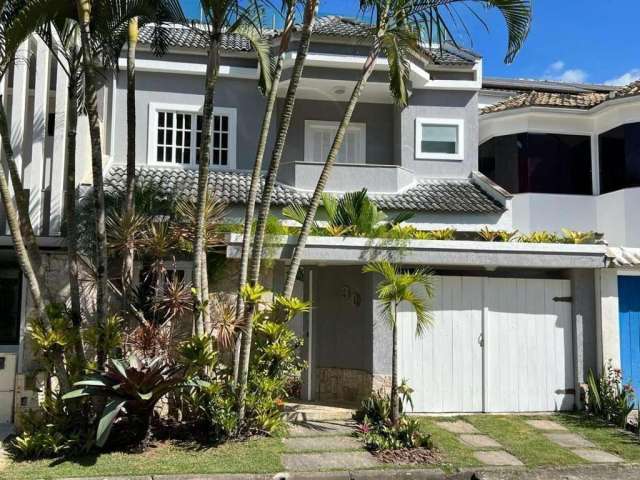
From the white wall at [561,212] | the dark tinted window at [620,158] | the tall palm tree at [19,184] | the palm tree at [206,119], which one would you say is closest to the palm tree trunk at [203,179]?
the palm tree at [206,119]

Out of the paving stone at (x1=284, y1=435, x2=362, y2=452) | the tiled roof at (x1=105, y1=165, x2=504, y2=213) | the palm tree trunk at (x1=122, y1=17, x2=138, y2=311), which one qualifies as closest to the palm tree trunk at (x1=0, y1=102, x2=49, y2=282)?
the palm tree trunk at (x1=122, y1=17, x2=138, y2=311)

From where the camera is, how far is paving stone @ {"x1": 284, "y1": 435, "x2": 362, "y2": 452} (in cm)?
793

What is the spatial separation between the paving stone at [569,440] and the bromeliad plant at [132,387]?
5.68 m

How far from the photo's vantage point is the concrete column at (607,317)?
10133 mm

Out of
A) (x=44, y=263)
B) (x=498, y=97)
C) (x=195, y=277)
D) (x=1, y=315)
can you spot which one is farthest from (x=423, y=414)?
(x=498, y=97)

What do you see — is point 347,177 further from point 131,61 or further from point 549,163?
point 549,163

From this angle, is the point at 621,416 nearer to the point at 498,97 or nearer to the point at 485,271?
the point at 485,271

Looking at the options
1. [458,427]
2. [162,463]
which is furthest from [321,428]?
[162,463]

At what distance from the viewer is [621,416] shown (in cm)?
938

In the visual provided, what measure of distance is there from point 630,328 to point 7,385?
429 inches

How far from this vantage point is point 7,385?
898 centimetres

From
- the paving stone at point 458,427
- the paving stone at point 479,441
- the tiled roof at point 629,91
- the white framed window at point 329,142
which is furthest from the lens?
the white framed window at point 329,142

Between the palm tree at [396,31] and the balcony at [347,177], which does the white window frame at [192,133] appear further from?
the palm tree at [396,31]

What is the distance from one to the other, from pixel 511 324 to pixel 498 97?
1060 centimetres
